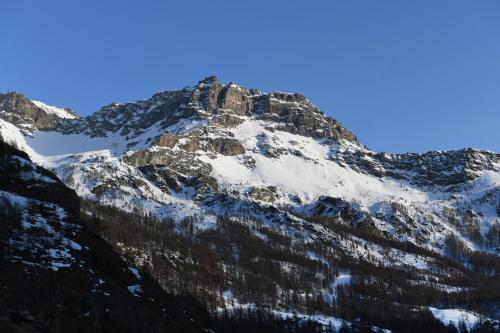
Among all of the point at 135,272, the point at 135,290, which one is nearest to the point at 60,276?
the point at 135,290

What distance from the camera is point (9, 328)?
208ft

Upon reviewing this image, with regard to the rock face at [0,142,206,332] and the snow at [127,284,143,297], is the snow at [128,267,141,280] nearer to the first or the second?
the rock face at [0,142,206,332]

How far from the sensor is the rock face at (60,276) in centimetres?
7194

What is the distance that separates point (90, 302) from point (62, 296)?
11.4 feet

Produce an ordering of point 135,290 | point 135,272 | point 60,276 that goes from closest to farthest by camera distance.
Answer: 1. point 60,276
2. point 135,290
3. point 135,272

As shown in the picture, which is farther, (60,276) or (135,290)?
(135,290)

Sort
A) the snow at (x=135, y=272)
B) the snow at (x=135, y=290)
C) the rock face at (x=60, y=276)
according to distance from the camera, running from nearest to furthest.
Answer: the rock face at (x=60, y=276) < the snow at (x=135, y=290) < the snow at (x=135, y=272)

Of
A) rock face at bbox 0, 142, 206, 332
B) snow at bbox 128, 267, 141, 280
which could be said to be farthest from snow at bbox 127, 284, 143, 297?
snow at bbox 128, 267, 141, 280

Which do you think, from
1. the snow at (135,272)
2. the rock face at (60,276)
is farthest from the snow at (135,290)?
the snow at (135,272)

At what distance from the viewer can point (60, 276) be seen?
8100cm

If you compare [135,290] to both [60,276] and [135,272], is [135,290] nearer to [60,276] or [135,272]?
[135,272]

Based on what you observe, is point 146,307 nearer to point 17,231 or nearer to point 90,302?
point 90,302

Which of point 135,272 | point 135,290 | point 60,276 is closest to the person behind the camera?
point 60,276

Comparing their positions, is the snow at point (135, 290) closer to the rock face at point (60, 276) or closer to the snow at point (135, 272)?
the rock face at point (60, 276)
